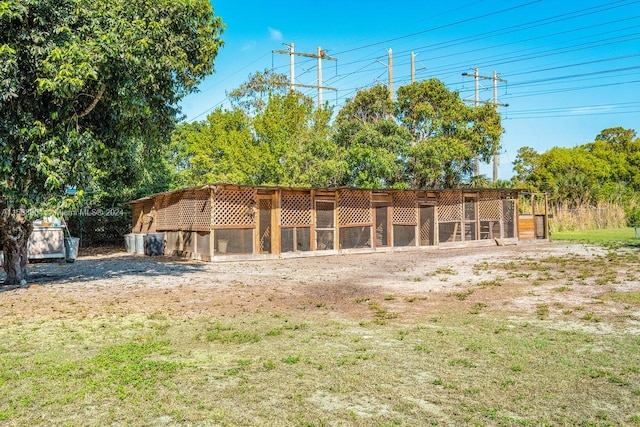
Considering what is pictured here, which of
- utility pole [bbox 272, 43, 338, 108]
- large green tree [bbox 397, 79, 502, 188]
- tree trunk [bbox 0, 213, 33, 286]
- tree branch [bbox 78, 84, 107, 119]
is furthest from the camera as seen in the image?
utility pole [bbox 272, 43, 338, 108]

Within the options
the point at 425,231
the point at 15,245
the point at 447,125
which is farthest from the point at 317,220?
the point at 447,125

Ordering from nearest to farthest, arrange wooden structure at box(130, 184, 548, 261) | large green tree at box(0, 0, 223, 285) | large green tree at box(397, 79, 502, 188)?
large green tree at box(0, 0, 223, 285)
wooden structure at box(130, 184, 548, 261)
large green tree at box(397, 79, 502, 188)

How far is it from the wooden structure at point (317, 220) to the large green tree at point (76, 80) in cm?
514

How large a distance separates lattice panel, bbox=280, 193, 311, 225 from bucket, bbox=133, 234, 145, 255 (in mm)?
5353

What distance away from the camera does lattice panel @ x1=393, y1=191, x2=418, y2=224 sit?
1767 cm

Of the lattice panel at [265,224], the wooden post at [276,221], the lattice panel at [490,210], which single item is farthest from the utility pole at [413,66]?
the lattice panel at [265,224]

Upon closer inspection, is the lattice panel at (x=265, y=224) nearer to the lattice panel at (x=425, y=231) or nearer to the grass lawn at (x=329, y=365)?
the lattice panel at (x=425, y=231)

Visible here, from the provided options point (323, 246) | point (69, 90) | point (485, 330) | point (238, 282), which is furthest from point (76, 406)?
point (323, 246)

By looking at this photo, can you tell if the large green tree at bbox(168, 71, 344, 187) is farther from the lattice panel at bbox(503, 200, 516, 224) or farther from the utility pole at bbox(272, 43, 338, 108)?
the lattice panel at bbox(503, 200, 516, 224)

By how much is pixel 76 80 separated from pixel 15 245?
390 centimetres

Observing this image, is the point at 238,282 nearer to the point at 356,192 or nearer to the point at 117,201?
the point at 356,192

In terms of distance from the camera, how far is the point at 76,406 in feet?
10.3

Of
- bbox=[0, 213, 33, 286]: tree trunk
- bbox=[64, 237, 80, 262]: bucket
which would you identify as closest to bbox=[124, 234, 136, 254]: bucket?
bbox=[64, 237, 80, 262]: bucket

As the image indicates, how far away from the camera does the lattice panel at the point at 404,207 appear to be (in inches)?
696
